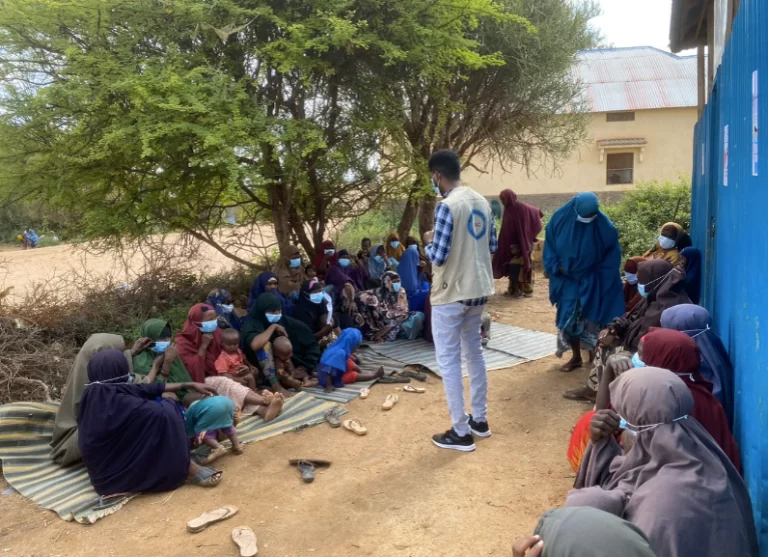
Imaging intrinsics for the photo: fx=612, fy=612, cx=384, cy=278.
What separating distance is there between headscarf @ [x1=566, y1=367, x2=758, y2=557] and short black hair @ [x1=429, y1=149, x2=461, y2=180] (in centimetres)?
199

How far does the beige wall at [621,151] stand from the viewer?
22406 millimetres

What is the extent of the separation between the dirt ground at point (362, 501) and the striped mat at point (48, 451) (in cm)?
8

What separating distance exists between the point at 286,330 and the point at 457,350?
7.73ft

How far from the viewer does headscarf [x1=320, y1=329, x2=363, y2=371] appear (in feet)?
18.7

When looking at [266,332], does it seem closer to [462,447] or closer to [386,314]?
[386,314]

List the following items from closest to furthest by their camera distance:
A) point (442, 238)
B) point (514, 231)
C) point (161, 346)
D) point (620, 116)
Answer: point (442, 238) < point (161, 346) < point (514, 231) < point (620, 116)

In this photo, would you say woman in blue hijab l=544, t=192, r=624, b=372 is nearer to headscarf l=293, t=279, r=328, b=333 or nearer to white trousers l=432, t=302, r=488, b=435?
white trousers l=432, t=302, r=488, b=435

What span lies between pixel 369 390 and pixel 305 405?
2.36 feet

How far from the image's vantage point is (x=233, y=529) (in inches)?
135

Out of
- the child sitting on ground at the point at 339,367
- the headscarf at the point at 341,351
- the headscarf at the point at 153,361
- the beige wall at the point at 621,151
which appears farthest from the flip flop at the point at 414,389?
the beige wall at the point at 621,151

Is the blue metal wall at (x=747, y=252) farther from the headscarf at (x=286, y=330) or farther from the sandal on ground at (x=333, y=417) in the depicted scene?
the headscarf at (x=286, y=330)

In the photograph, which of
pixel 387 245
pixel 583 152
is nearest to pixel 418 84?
pixel 387 245

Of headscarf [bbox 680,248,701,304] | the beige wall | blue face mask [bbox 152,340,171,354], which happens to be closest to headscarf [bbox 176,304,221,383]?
blue face mask [bbox 152,340,171,354]

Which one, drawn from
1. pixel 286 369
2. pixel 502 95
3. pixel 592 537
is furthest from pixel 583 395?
pixel 502 95
